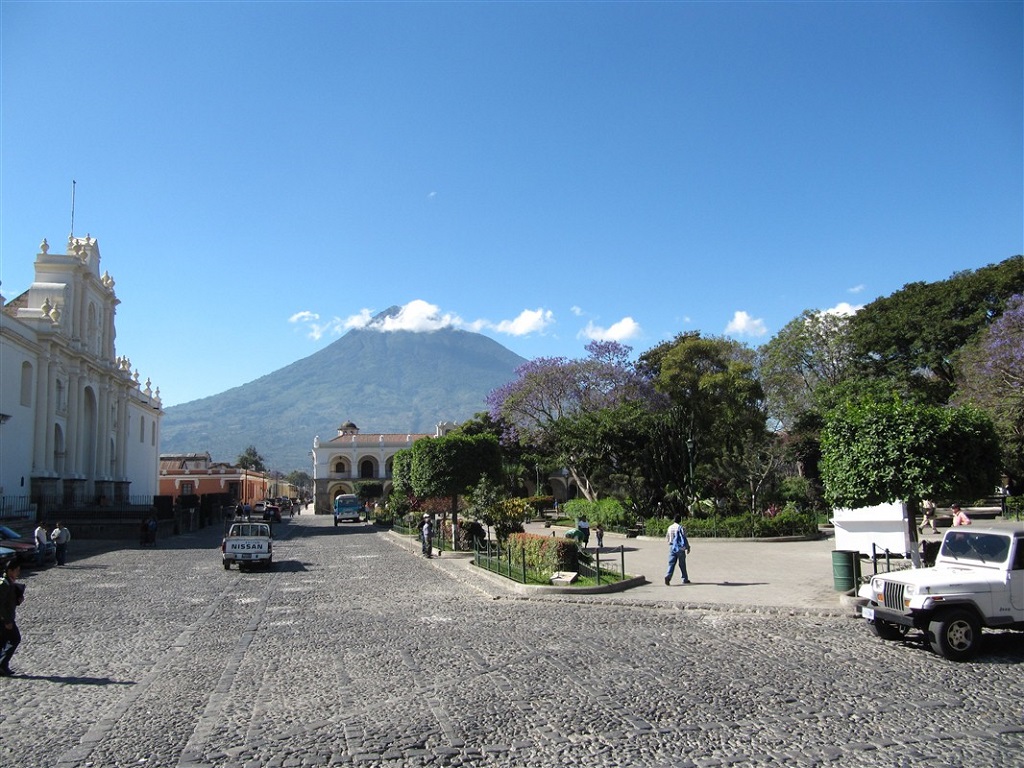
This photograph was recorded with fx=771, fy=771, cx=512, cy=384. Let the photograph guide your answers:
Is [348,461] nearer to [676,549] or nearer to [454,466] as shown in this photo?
[454,466]

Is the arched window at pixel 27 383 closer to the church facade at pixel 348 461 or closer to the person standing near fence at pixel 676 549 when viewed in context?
the person standing near fence at pixel 676 549

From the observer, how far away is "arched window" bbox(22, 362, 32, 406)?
38.1 metres

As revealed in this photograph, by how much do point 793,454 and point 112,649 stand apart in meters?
35.9

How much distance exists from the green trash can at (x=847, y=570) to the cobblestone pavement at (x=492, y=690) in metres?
1.64

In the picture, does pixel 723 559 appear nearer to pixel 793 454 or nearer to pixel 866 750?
pixel 866 750

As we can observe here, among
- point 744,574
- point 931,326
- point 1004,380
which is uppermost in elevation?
point 931,326

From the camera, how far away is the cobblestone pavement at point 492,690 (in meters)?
5.95

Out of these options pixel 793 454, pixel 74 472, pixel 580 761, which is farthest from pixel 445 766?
pixel 74 472

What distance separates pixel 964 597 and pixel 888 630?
1.23 meters

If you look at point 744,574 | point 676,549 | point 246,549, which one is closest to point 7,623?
point 676,549

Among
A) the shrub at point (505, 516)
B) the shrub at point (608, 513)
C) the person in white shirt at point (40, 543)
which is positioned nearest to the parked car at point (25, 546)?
the person in white shirt at point (40, 543)

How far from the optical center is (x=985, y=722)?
6.52 meters

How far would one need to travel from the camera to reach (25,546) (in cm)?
2027

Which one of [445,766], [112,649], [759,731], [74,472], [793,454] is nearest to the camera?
[445,766]
